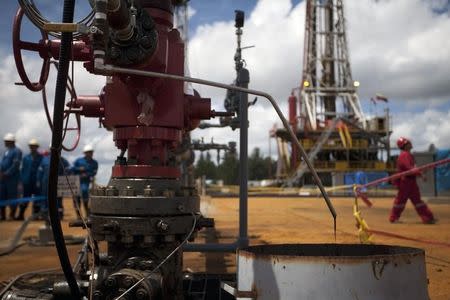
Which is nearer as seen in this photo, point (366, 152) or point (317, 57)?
point (366, 152)

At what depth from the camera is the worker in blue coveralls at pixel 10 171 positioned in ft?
33.3

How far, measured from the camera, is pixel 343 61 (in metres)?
33.0

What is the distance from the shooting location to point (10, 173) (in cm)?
1017

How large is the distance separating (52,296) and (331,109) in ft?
108

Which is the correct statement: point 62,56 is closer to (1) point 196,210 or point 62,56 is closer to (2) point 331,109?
(1) point 196,210

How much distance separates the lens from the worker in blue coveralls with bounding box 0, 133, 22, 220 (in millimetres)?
10148

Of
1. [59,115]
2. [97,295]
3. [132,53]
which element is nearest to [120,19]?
[132,53]

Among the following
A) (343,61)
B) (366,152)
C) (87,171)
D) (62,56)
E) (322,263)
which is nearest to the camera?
(322,263)

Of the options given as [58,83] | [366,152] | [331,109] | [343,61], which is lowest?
[58,83]

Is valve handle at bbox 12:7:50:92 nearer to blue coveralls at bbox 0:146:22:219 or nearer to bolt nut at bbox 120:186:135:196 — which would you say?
bolt nut at bbox 120:186:135:196

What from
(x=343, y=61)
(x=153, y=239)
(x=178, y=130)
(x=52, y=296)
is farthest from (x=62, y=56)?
(x=343, y=61)

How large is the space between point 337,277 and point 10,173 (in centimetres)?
991

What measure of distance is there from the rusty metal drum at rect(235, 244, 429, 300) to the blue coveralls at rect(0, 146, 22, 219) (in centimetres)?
964

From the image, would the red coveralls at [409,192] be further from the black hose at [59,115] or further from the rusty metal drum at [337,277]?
the black hose at [59,115]
